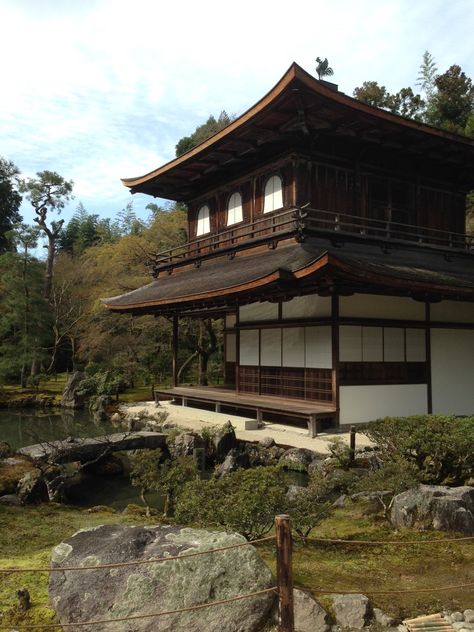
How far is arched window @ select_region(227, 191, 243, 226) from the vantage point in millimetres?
17016

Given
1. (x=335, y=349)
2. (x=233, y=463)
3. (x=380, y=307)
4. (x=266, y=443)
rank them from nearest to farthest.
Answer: (x=233, y=463), (x=266, y=443), (x=335, y=349), (x=380, y=307)

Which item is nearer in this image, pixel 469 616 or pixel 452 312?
pixel 469 616

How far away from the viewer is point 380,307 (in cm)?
1330

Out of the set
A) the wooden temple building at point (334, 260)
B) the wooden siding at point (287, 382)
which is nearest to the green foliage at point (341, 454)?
the wooden temple building at point (334, 260)

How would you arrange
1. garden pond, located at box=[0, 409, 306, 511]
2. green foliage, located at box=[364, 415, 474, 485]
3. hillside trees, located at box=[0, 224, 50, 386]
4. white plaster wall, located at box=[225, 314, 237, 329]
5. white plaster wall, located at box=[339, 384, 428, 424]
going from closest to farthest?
green foliage, located at box=[364, 415, 474, 485] → garden pond, located at box=[0, 409, 306, 511] → white plaster wall, located at box=[339, 384, 428, 424] → white plaster wall, located at box=[225, 314, 237, 329] → hillside trees, located at box=[0, 224, 50, 386]

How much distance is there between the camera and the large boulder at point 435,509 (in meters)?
5.91

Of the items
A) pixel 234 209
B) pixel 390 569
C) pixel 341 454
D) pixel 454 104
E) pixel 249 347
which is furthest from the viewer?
pixel 454 104

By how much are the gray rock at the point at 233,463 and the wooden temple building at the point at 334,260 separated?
2.07 meters

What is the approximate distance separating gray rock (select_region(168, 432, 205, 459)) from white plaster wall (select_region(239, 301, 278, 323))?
14.3ft

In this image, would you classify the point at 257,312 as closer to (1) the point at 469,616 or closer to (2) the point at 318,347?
(2) the point at 318,347

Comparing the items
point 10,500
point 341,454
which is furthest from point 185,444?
point 10,500

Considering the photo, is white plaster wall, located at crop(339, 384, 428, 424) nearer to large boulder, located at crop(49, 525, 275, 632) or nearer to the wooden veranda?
the wooden veranda

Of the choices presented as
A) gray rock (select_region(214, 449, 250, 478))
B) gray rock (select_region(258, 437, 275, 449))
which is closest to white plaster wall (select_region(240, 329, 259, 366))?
gray rock (select_region(258, 437, 275, 449))

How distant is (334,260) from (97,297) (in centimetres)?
2358
